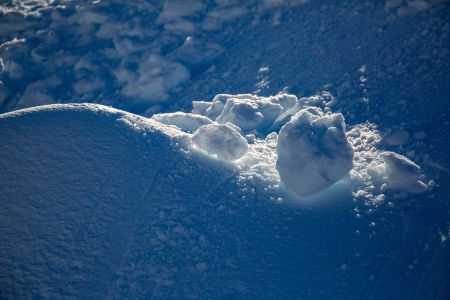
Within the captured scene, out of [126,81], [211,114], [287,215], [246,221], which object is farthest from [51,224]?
[126,81]

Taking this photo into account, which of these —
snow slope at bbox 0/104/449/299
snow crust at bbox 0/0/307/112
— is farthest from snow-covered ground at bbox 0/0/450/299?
snow crust at bbox 0/0/307/112

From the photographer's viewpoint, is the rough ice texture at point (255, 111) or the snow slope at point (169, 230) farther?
the rough ice texture at point (255, 111)

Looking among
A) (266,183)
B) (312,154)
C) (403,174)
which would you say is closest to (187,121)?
(266,183)

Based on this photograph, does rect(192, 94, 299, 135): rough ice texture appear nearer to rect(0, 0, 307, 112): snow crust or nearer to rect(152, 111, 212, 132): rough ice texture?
rect(152, 111, 212, 132): rough ice texture

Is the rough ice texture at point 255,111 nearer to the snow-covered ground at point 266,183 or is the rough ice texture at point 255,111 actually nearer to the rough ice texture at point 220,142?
the snow-covered ground at point 266,183

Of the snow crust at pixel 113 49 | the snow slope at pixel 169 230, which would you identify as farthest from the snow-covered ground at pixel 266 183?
the snow crust at pixel 113 49

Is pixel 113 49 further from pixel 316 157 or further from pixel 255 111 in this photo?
pixel 316 157
